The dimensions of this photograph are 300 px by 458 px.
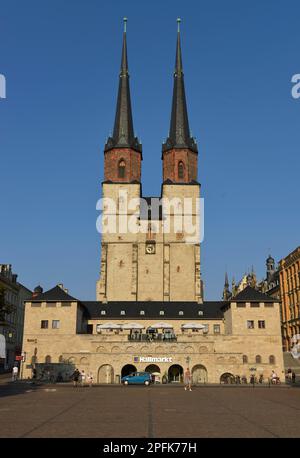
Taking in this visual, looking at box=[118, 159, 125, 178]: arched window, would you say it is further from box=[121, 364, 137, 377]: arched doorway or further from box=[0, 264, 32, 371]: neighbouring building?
box=[121, 364, 137, 377]: arched doorway

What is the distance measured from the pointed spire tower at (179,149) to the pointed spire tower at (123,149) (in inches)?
197

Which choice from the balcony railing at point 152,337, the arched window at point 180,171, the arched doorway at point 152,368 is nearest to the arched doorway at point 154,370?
the arched doorway at point 152,368

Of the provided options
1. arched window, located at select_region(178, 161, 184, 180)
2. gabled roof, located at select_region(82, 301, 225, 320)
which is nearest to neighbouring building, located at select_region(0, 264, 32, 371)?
gabled roof, located at select_region(82, 301, 225, 320)

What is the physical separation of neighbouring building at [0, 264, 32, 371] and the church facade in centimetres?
1458

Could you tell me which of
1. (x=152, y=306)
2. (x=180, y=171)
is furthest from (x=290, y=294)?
(x=180, y=171)

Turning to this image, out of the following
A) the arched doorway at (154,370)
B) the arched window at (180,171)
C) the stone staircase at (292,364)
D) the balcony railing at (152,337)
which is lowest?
the arched doorway at (154,370)

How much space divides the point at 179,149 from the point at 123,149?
30.5 feet

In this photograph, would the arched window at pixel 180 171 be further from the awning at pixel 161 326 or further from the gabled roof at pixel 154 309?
the awning at pixel 161 326

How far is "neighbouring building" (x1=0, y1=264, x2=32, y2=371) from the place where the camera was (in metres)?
84.3

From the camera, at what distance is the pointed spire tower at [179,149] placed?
86.1 meters

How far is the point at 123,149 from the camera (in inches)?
Result: 3381

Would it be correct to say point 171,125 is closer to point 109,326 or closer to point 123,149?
point 123,149
